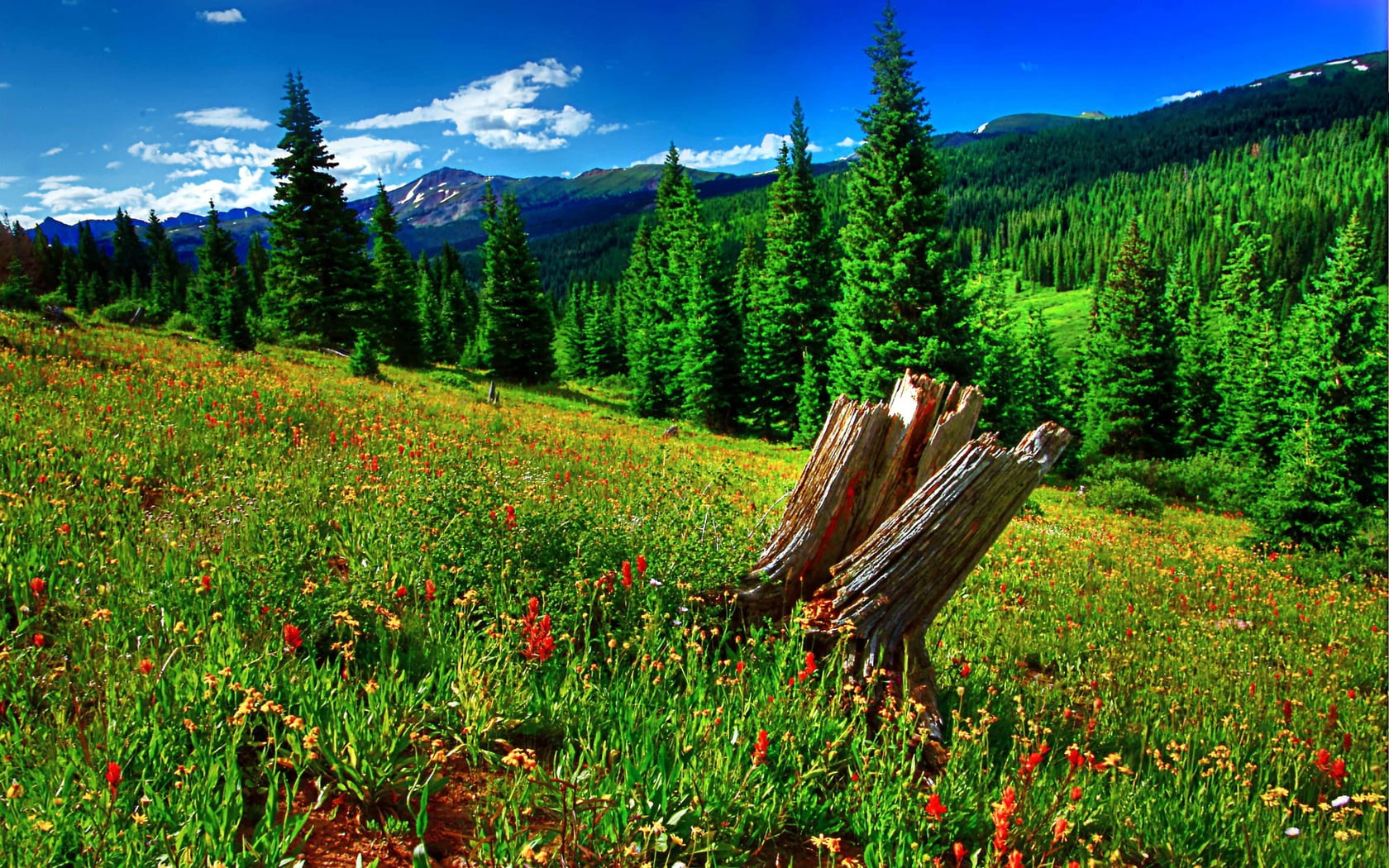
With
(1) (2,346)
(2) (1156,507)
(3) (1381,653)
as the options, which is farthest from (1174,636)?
(2) (1156,507)

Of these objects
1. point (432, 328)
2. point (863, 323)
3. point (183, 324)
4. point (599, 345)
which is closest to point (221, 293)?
point (183, 324)

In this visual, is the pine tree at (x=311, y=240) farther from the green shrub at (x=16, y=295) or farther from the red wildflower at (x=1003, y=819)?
the red wildflower at (x=1003, y=819)

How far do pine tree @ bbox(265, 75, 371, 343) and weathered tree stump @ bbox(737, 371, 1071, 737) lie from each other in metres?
33.3

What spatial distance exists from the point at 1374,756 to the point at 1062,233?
656 feet

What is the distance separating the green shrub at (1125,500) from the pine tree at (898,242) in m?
6.67

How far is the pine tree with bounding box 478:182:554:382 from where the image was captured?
37.7 metres

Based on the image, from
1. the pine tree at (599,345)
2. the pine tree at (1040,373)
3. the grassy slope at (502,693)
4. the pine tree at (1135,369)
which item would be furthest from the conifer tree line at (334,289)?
the pine tree at (1135,369)

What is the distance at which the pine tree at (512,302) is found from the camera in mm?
37719

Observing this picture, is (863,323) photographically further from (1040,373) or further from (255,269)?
(255,269)

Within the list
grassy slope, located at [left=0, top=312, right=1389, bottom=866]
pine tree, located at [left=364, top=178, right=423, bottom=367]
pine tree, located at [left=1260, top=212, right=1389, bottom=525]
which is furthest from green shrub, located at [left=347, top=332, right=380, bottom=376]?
pine tree, located at [left=1260, top=212, right=1389, bottom=525]

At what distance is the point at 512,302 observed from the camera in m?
37.9

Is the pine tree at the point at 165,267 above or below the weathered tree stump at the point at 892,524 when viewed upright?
above

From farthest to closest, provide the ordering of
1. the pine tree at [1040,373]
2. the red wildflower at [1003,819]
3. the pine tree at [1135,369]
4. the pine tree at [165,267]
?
the pine tree at [165,267]
the pine tree at [1040,373]
the pine tree at [1135,369]
the red wildflower at [1003,819]

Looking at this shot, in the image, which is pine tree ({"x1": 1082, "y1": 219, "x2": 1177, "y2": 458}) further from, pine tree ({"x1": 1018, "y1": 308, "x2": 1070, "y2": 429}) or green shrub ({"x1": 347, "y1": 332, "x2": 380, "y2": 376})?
green shrub ({"x1": 347, "y1": 332, "x2": 380, "y2": 376})
